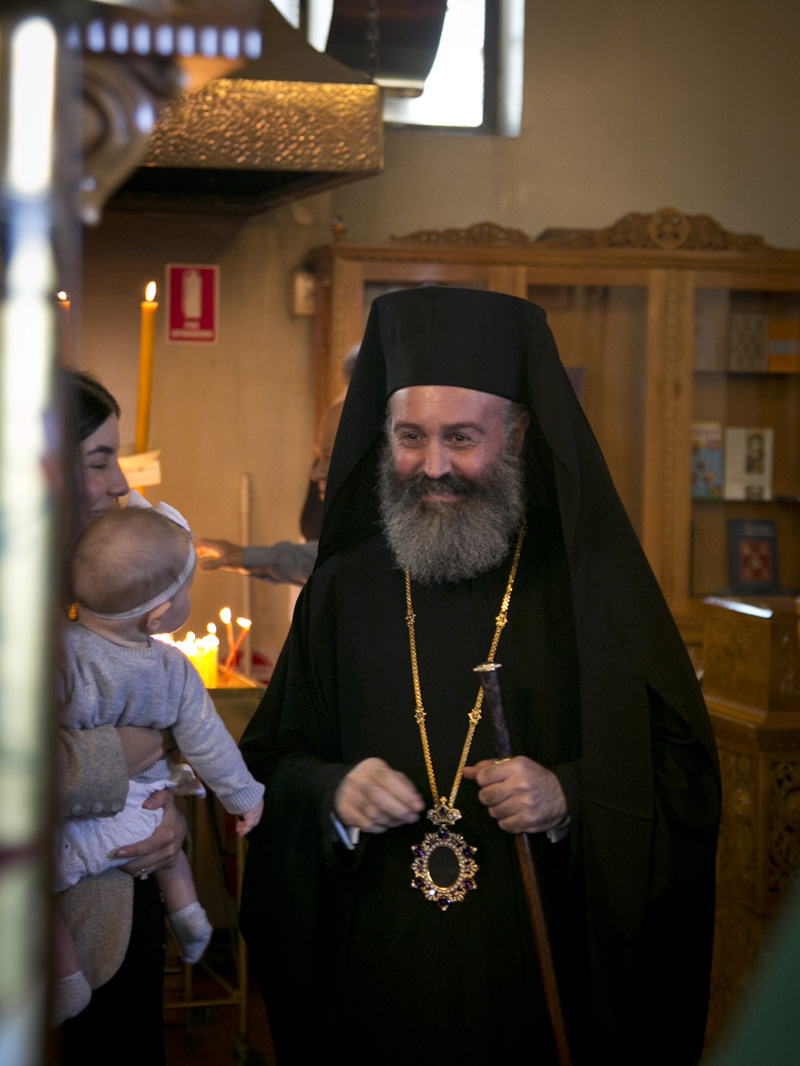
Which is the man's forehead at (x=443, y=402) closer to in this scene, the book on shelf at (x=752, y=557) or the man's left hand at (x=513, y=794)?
the man's left hand at (x=513, y=794)

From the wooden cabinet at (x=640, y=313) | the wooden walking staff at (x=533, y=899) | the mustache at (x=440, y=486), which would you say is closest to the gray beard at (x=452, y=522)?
the mustache at (x=440, y=486)

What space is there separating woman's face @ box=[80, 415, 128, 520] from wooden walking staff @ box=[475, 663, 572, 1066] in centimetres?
87

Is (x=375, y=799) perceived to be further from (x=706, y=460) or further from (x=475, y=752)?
(x=706, y=460)

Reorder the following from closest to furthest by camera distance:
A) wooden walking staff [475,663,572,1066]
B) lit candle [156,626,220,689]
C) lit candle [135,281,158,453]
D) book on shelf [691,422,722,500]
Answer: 1. wooden walking staff [475,663,572,1066]
2. lit candle [135,281,158,453]
3. lit candle [156,626,220,689]
4. book on shelf [691,422,722,500]

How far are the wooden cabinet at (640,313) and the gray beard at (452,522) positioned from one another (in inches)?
130

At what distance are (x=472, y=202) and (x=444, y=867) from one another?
465 cm

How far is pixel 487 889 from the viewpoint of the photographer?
1979 mm

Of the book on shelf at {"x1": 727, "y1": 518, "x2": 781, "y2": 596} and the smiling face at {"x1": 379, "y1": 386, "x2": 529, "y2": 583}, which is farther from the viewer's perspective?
the book on shelf at {"x1": 727, "y1": 518, "x2": 781, "y2": 596}

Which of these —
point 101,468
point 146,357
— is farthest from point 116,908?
point 146,357

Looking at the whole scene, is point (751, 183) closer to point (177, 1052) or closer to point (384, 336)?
point (384, 336)

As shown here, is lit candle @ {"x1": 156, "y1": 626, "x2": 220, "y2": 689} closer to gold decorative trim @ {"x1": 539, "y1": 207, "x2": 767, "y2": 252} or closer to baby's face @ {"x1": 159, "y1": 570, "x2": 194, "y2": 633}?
baby's face @ {"x1": 159, "y1": 570, "x2": 194, "y2": 633}

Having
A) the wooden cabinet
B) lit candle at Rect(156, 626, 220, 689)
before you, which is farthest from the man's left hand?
the wooden cabinet

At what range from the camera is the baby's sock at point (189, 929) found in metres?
2.08

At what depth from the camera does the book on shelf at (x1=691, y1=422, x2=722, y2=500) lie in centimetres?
576
